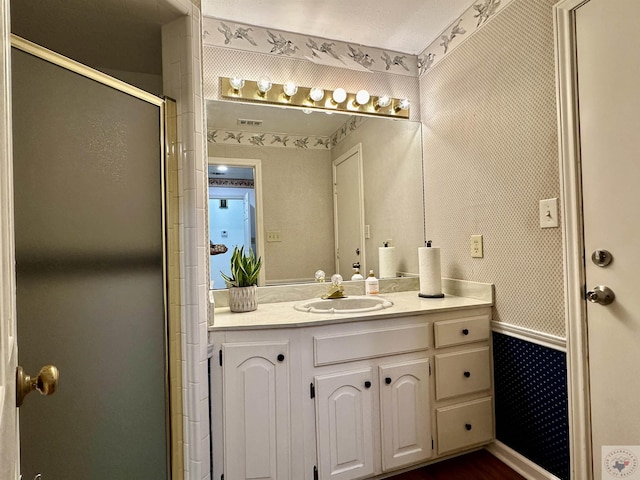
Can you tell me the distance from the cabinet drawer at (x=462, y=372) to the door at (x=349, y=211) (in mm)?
680

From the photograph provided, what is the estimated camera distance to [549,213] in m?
1.37

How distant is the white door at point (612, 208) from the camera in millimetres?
1093

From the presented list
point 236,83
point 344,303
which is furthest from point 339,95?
point 344,303

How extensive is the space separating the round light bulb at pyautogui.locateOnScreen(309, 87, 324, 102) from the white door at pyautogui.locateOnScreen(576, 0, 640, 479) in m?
Answer: 1.14

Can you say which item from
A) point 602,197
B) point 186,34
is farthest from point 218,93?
point 602,197

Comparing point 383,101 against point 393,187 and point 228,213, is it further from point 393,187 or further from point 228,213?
point 228,213

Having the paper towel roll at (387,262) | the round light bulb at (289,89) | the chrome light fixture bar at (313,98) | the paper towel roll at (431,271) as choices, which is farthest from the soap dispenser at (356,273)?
the round light bulb at (289,89)

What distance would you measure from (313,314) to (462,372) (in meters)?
0.77

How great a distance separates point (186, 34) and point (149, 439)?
1454 millimetres

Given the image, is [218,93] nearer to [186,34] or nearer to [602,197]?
[186,34]

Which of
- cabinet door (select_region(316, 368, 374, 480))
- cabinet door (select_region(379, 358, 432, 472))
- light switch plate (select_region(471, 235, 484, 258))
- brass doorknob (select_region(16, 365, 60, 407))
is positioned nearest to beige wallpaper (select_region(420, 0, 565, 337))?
light switch plate (select_region(471, 235, 484, 258))

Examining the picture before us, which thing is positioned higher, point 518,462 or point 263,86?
point 263,86

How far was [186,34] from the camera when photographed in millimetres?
1246

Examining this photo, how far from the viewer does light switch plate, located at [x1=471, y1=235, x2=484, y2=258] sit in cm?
172
